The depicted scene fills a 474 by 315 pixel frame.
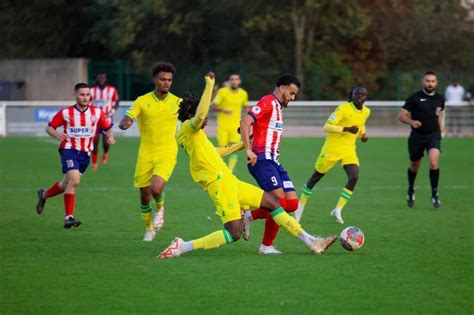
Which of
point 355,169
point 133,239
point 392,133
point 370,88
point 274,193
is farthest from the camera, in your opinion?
point 370,88

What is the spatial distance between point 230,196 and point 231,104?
12.4m

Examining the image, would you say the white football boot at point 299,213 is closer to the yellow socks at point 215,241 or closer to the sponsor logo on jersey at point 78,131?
the sponsor logo on jersey at point 78,131

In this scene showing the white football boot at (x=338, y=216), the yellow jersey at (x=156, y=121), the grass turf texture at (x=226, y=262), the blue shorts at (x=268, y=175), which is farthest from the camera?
the white football boot at (x=338, y=216)

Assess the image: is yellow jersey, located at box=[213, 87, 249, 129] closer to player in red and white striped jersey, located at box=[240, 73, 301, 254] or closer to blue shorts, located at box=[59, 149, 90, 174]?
blue shorts, located at box=[59, 149, 90, 174]

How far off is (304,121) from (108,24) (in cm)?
1228

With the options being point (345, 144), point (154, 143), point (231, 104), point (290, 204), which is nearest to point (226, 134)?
point (231, 104)

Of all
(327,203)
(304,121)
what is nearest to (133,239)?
(327,203)

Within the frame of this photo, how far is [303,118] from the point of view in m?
34.9

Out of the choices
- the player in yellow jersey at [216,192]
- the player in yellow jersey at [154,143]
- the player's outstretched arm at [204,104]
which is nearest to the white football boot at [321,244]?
the player in yellow jersey at [216,192]

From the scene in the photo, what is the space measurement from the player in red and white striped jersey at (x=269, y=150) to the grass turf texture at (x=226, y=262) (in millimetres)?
362

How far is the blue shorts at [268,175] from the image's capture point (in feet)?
34.6

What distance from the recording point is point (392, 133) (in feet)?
113

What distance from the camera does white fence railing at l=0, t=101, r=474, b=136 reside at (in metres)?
32.6

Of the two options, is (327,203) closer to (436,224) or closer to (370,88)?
(436,224)
